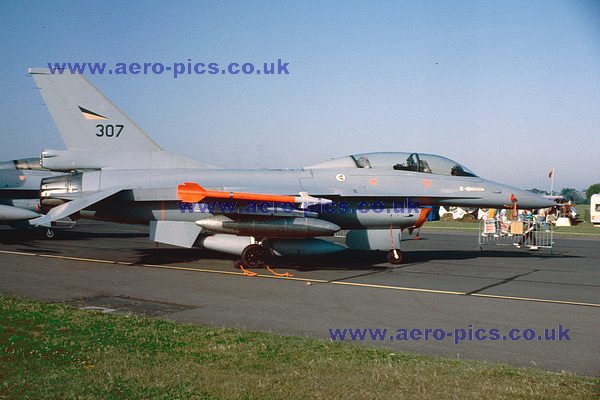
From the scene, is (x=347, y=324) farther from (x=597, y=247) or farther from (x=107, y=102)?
(x=597, y=247)

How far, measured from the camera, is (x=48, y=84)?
47.0 feet

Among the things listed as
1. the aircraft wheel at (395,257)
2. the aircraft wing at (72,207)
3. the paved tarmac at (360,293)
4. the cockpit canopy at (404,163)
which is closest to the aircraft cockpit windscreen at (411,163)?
the cockpit canopy at (404,163)

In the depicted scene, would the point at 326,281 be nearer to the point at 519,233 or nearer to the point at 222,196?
Answer: the point at 222,196

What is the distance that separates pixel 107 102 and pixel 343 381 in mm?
12026

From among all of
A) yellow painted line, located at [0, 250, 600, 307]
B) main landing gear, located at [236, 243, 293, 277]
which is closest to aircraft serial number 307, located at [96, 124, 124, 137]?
yellow painted line, located at [0, 250, 600, 307]

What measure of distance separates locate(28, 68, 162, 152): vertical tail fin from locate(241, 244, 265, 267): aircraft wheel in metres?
4.40

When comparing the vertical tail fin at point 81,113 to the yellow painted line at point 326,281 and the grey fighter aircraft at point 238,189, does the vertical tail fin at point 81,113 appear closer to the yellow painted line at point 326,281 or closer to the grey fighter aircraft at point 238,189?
the grey fighter aircraft at point 238,189

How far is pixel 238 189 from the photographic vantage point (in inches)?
520

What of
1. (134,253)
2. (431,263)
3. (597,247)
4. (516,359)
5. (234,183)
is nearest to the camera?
(516,359)

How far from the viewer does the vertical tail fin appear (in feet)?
47.0

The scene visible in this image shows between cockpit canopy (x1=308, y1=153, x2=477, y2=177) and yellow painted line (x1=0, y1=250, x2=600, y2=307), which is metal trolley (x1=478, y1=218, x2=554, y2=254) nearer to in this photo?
cockpit canopy (x1=308, y1=153, x2=477, y2=177)

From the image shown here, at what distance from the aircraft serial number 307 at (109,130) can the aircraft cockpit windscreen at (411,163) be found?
254 inches

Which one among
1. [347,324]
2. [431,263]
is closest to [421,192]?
[431,263]

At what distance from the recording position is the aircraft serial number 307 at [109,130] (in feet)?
47.4
